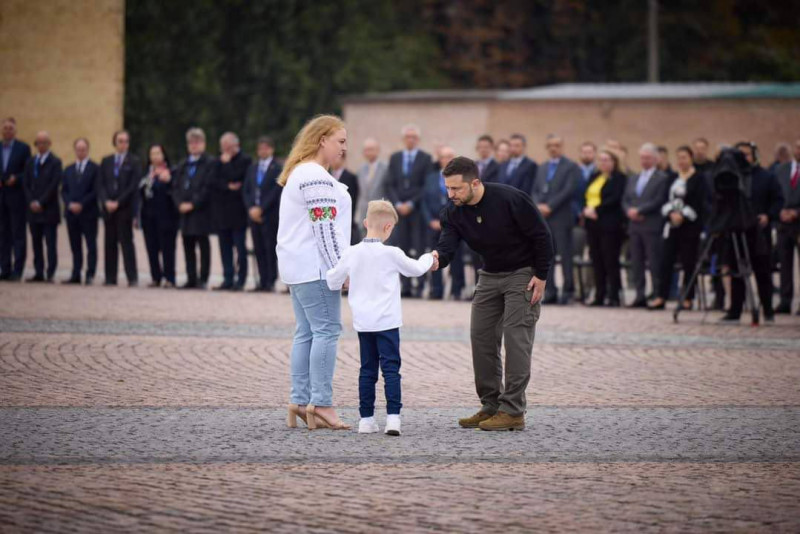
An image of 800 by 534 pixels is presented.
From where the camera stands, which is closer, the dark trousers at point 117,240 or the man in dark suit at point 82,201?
the dark trousers at point 117,240

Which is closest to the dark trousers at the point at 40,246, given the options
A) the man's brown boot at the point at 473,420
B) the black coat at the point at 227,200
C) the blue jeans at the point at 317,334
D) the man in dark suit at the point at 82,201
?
the man in dark suit at the point at 82,201

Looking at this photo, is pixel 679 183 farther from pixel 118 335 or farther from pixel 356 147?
pixel 356 147

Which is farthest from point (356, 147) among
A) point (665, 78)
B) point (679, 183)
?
point (665, 78)

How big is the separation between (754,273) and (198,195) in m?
8.23

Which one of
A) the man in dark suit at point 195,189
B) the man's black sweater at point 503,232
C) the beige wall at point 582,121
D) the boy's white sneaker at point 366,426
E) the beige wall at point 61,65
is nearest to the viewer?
the boy's white sneaker at point 366,426

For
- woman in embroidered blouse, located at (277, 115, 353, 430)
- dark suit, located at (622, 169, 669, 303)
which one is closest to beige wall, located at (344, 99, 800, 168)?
dark suit, located at (622, 169, 669, 303)

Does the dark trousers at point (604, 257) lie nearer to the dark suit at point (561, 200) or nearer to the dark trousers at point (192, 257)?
the dark suit at point (561, 200)

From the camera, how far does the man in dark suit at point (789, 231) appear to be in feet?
62.6

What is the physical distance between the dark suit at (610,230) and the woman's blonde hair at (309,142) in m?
10.7

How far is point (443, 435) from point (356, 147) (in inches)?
1060

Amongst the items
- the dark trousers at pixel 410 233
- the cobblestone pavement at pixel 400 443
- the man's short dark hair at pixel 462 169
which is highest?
the man's short dark hair at pixel 462 169

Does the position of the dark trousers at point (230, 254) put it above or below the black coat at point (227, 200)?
below

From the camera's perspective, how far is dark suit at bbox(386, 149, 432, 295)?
2067 centimetres

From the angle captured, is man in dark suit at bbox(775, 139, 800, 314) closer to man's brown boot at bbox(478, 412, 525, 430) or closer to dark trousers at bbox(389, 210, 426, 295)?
dark trousers at bbox(389, 210, 426, 295)
